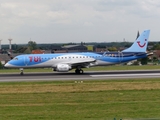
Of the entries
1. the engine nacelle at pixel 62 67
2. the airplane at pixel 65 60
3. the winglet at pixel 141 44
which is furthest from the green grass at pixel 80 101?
the winglet at pixel 141 44

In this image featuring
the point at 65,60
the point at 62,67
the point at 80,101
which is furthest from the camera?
the point at 65,60

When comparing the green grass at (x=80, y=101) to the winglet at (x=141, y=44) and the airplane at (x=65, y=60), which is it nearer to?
the airplane at (x=65, y=60)

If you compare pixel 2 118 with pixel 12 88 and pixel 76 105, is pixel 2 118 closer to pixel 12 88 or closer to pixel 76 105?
pixel 76 105

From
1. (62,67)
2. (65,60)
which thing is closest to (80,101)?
(62,67)

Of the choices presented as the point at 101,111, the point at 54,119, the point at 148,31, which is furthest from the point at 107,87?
the point at 148,31

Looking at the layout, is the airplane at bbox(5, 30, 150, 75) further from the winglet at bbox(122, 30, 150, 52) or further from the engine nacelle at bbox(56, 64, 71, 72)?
the winglet at bbox(122, 30, 150, 52)

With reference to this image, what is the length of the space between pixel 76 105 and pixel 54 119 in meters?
4.31

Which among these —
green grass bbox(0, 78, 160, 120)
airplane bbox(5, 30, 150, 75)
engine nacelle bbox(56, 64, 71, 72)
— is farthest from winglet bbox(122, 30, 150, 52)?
green grass bbox(0, 78, 160, 120)

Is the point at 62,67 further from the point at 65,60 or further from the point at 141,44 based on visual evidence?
the point at 141,44

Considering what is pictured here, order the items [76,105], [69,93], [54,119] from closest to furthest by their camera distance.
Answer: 1. [54,119]
2. [76,105]
3. [69,93]

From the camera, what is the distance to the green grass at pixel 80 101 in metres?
17.8

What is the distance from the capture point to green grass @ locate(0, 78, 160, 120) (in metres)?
17.8

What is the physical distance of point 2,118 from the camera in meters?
17.0

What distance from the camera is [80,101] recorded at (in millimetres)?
22375
